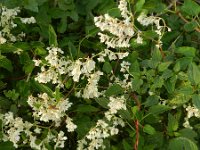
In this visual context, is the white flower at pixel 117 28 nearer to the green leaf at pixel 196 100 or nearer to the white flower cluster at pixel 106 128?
the white flower cluster at pixel 106 128

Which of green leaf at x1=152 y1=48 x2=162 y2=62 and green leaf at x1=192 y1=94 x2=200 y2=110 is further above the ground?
green leaf at x1=152 y1=48 x2=162 y2=62

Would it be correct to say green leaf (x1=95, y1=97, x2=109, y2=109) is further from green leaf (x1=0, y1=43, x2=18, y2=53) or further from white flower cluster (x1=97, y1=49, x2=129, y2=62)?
green leaf (x1=0, y1=43, x2=18, y2=53)

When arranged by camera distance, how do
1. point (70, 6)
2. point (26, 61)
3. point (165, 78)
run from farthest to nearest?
1. point (70, 6)
2. point (26, 61)
3. point (165, 78)

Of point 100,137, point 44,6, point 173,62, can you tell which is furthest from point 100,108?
point 44,6

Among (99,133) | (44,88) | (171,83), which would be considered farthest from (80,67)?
(171,83)

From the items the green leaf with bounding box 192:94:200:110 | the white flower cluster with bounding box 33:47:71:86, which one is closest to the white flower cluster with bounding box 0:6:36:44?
the white flower cluster with bounding box 33:47:71:86

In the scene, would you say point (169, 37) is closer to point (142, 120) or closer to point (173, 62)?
point (173, 62)

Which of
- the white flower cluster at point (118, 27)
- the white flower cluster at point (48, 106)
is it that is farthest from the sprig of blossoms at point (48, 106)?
the white flower cluster at point (118, 27)
